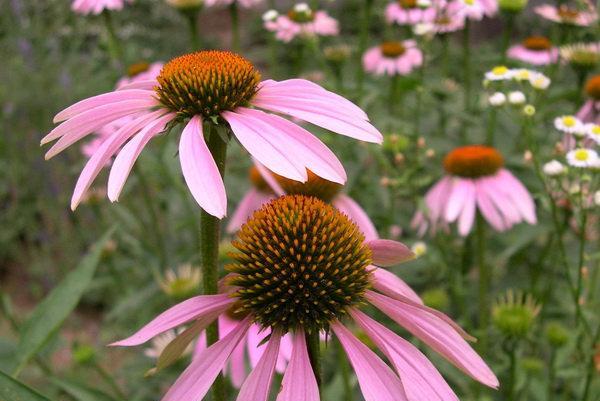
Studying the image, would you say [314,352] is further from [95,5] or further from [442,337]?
[95,5]

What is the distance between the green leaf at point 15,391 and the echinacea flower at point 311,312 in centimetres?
11

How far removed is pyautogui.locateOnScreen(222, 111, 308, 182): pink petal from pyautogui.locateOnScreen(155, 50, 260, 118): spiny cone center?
6cm

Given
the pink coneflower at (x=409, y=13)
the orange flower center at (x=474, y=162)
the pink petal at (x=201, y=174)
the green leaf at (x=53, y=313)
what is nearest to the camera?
the pink petal at (x=201, y=174)

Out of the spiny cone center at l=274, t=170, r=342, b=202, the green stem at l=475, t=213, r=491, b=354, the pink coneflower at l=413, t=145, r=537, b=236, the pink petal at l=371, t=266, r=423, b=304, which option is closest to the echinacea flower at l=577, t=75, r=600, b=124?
the pink coneflower at l=413, t=145, r=537, b=236

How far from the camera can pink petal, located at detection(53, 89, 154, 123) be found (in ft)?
2.17

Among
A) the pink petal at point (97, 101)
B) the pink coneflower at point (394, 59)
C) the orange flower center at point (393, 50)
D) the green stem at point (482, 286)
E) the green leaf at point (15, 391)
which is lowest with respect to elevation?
the green stem at point (482, 286)

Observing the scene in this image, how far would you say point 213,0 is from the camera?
6.32 ft

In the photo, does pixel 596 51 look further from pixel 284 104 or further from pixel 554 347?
pixel 284 104

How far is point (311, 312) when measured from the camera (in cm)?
63

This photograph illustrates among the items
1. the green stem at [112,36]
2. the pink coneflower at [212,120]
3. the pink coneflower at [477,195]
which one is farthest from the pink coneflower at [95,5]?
the pink coneflower at [212,120]

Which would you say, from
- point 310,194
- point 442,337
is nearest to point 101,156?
point 442,337

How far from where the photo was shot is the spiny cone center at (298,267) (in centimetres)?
63

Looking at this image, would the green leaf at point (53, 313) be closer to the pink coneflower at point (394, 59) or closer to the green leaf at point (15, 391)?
the green leaf at point (15, 391)

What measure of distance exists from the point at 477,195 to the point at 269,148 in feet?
2.92
